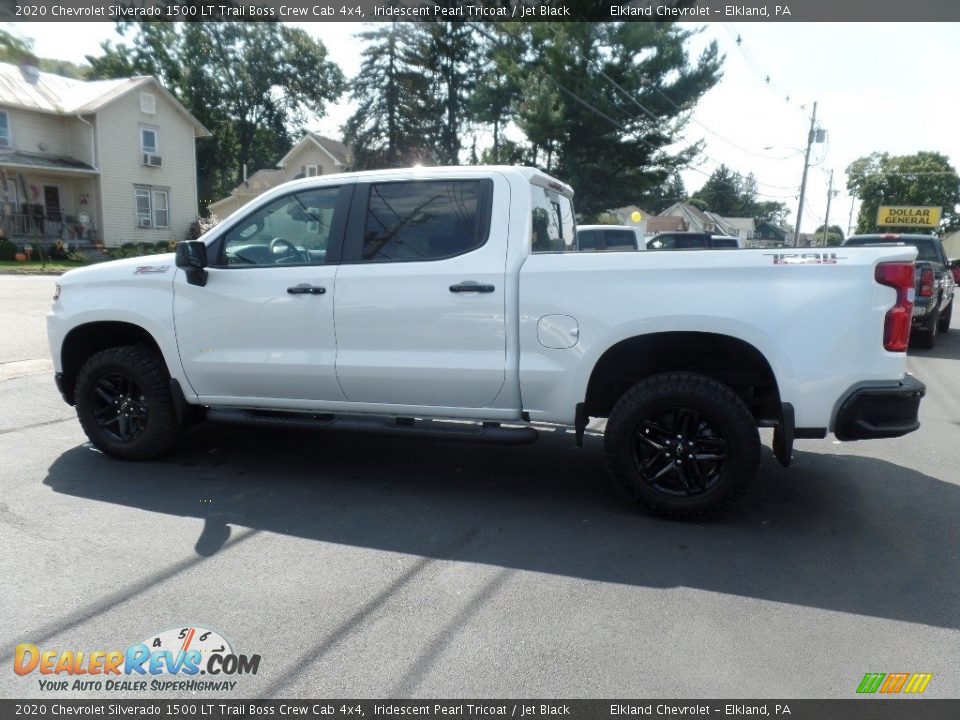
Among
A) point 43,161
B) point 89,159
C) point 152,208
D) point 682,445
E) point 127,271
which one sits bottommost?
point 682,445

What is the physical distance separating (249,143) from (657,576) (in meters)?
60.4

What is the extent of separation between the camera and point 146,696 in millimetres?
2680

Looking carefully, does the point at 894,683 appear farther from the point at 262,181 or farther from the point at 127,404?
the point at 262,181

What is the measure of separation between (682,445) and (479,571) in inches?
55.2

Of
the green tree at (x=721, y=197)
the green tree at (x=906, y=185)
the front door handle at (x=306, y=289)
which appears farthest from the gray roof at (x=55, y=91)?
the green tree at (x=721, y=197)

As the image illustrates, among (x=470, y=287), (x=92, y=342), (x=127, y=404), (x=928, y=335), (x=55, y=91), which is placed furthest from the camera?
(x=55, y=91)

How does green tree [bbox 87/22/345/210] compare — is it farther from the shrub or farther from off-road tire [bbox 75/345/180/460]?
off-road tire [bbox 75/345/180/460]

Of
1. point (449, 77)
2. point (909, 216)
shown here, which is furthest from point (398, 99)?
point (909, 216)

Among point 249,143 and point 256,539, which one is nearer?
point 256,539

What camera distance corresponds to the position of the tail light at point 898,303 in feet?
12.2

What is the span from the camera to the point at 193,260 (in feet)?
15.5

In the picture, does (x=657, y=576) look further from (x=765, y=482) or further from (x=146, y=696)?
(x=146, y=696)

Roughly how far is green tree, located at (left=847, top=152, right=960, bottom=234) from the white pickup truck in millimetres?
86195

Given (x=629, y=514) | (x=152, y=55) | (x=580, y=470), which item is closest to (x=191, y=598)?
(x=629, y=514)
